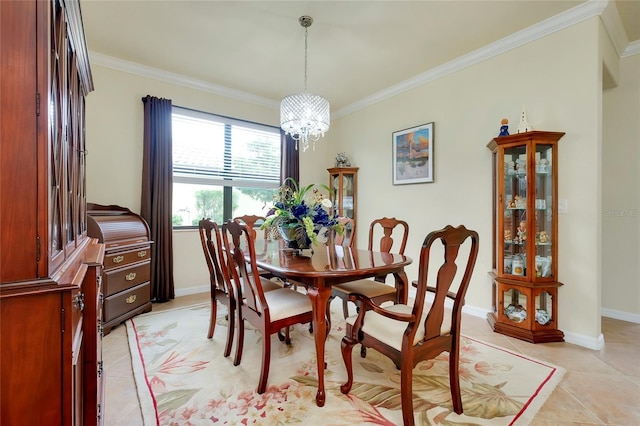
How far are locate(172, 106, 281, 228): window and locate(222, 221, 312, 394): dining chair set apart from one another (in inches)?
83.6

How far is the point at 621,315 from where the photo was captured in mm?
3006

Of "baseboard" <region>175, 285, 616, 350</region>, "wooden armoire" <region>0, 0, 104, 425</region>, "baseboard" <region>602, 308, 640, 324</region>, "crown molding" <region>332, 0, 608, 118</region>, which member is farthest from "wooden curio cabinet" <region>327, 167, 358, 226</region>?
"wooden armoire" <region>0, 0, 104, 425</region>

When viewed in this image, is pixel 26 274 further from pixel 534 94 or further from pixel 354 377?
pixel 534 94

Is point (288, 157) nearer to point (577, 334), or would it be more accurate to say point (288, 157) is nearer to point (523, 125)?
point (523, 125)

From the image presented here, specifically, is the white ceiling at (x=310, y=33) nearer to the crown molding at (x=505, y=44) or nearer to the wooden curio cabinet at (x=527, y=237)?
the crown molding at (x=505, y=44)

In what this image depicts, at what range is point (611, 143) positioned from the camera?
305cm

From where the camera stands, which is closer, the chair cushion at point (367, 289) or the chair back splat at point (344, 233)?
the chair cushion at point (367, 289)

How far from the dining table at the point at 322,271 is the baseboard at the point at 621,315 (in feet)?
8.55

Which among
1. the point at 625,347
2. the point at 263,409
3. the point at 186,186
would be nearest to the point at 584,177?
the point at 625,347

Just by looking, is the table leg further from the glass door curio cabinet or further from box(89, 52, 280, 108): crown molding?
box(89, 52, 280, 108): crown molding

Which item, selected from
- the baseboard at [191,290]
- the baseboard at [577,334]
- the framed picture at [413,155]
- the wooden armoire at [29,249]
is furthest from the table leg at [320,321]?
the baseboard at [191,290]

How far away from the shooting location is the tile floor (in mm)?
1586

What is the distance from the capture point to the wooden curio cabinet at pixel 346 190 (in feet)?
14.9

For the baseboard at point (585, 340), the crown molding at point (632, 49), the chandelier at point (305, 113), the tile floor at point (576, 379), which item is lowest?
the tile floor at point (576, 379)
